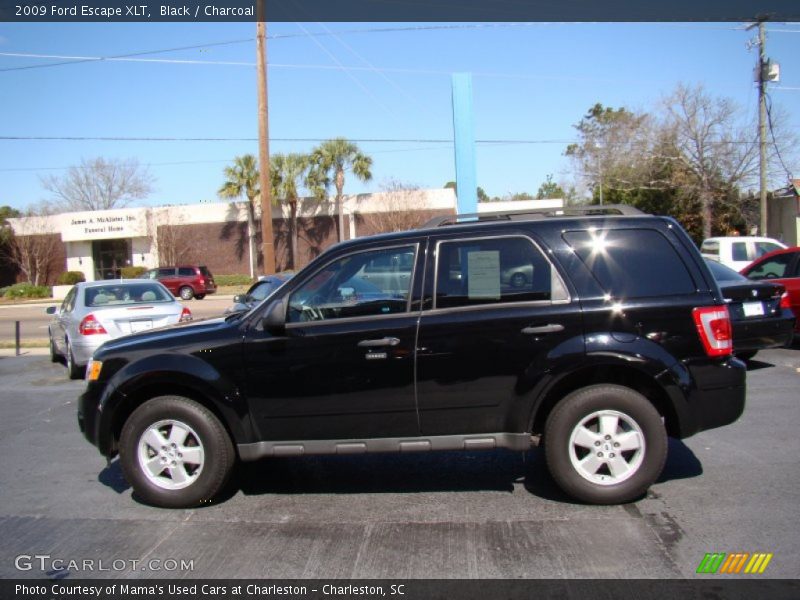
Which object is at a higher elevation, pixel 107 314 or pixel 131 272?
pixel 131 272

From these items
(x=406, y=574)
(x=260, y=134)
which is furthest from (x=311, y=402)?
(x=260, y=134)

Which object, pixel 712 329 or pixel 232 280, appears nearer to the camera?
pixel 712 329

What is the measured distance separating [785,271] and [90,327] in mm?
10884

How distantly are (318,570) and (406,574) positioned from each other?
20.2 inches

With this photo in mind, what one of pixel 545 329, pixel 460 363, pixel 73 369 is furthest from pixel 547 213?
pixel 73 369

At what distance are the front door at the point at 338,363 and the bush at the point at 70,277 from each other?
4226 cm

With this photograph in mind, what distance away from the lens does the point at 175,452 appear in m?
4.87

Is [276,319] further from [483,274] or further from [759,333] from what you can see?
[759,333]

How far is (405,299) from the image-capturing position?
15.7ft

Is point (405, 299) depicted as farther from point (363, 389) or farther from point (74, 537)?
point (74, 537)

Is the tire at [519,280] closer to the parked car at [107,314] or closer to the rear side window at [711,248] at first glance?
the parked car at [107,314]

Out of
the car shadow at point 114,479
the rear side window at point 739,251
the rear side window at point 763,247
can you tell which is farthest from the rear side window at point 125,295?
the rear side window at point 763,247

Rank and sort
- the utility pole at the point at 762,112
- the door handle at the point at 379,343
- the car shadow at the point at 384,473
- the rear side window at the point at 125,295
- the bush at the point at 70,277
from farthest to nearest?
the bush at the point at 70,277, the utility pole at the point at 762,112, the rear side window at the point at 125,295, the car shadow at the point at 384,473, the door handle at the point at 379,343

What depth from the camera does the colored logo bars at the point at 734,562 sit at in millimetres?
3676
